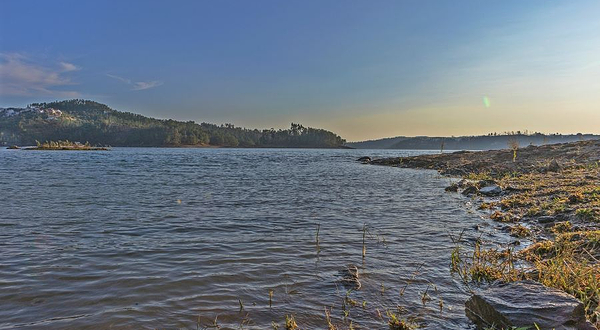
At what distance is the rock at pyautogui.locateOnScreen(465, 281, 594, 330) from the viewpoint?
405cm

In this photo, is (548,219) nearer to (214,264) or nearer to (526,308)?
(526,308)

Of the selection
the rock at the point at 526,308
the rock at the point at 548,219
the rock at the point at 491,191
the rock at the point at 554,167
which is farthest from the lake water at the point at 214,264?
the rock at the point at 554,167

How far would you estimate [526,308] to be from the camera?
14.2 feet

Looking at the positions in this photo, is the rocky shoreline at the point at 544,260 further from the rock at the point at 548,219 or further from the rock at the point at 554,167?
the rock at the point at 554,167

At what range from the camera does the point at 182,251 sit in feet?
28.2

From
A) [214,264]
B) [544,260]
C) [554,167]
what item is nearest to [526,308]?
[544,260]

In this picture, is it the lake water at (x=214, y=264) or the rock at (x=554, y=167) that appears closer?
the lake water at (x=214, y=264)

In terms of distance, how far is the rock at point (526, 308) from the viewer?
13.3ft

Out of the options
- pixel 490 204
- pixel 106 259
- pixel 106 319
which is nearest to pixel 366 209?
pixel 490 204

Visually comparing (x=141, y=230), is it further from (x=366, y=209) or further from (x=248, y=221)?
(x=366, y=209)

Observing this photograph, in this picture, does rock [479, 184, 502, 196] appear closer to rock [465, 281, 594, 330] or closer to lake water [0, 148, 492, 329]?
lake water [0, 148, 492, 329]

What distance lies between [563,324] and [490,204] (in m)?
12.5

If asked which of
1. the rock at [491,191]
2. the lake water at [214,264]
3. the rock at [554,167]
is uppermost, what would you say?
the rock at [554,167]

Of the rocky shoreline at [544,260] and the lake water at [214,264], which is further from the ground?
the rocky shoreline at [544,260]
